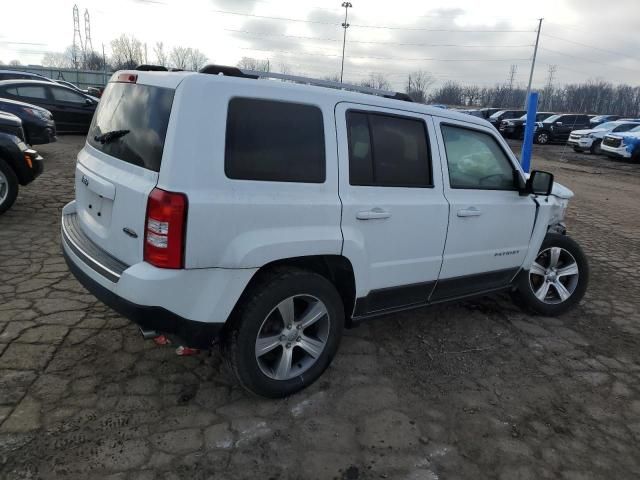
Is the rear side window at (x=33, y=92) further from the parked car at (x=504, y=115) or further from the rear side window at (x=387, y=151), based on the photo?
the parked car at (x=504, y=115)

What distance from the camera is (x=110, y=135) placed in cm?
292

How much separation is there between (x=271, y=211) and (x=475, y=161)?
1891mm

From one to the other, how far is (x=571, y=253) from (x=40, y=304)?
4701 mm

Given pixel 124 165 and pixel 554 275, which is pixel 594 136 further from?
pixel 124 165

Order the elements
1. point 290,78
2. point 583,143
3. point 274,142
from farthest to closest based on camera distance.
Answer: point 583,143, point 290,78, point 274,142

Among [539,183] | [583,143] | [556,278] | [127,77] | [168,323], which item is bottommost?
[556,278]

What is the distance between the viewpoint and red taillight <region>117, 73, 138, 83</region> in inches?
113

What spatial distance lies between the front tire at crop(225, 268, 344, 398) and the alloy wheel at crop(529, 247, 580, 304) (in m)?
2.36

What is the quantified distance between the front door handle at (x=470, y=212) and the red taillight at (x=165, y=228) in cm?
202

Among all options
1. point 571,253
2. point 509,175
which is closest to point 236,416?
point 509,175

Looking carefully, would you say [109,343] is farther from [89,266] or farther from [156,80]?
[156,80]

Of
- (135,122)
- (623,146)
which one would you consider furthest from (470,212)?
(623,146)

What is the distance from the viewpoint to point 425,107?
337 cm

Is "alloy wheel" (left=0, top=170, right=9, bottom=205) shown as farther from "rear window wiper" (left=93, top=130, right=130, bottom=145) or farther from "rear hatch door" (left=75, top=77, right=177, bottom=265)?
"rear window wiper" (left=93, top=130, right=130, bottom=145)
